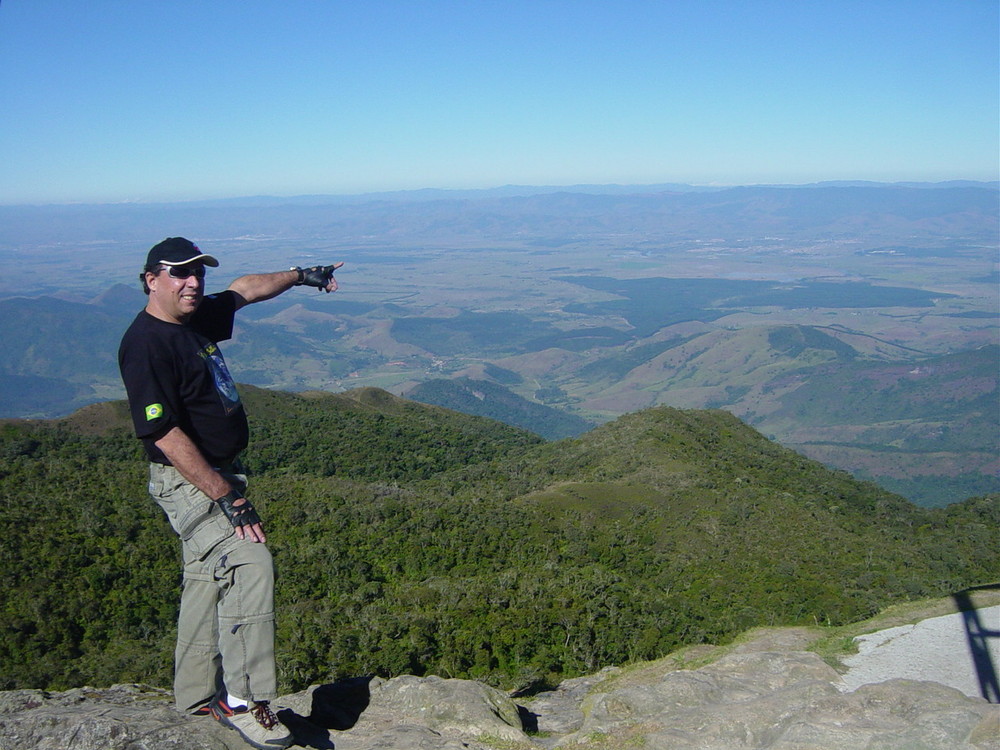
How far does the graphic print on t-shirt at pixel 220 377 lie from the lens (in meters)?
5.66

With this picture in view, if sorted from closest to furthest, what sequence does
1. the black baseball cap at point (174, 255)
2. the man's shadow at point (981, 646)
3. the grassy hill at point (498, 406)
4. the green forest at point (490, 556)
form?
the black baseball cap at point (174, 255) → the man's shadow at point (981, 646) → the green forest at point (490, 556) → the grassy hill at point (498, 406)

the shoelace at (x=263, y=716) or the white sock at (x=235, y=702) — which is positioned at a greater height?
the white sock at (x=235, y=702)

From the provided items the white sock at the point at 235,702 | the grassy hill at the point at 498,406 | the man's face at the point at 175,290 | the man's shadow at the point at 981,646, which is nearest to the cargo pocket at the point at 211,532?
the white sock at the point at 235,702

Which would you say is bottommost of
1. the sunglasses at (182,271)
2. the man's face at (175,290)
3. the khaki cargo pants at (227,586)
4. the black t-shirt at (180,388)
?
the khaki cargo pants at (227,586)

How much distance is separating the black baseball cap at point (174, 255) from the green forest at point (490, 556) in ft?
22.3

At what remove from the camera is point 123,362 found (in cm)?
543

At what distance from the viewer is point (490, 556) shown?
25.6 m

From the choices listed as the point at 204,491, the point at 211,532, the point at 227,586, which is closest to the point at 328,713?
the point at 227,586

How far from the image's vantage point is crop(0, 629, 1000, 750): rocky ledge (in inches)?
212

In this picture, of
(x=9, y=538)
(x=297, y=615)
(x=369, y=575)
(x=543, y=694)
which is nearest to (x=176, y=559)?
(x=9, y=538)

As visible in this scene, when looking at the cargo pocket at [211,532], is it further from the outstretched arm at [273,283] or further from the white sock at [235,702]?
the outstretched arm at [273,283]

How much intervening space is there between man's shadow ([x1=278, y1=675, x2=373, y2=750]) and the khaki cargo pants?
0.84m

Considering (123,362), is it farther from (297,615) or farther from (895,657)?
(297,615)

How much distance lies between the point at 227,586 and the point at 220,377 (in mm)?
1565
